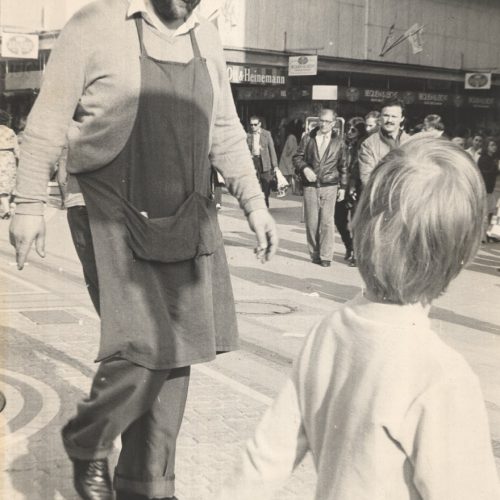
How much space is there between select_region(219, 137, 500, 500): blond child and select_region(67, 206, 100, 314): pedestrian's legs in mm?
1513

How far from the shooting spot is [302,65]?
28.9m

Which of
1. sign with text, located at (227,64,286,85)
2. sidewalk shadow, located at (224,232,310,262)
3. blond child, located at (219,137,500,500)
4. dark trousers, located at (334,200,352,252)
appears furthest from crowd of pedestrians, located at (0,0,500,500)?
sign with text, located at (227,64,286,85)

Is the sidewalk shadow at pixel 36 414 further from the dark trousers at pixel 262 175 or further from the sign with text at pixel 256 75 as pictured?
the sign with text at pixel 256 75

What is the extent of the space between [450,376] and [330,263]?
30.6 ft

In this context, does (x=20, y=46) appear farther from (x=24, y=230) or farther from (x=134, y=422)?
(x=134, y=422)

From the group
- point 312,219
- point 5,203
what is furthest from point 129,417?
point 5,203

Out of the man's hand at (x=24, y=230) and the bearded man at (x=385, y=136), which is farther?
the bearded man at (x=385, y=136)

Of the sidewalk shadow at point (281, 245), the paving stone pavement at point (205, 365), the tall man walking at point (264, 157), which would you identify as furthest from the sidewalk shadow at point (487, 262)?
the tall man walking at point (264, 157)

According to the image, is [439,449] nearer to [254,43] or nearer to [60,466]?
[60,466]

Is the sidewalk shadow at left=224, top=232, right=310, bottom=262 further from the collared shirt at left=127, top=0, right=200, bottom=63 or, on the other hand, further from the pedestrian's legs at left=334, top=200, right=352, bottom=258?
the collared shirt at left=127, top=0, right=200, bottom=63

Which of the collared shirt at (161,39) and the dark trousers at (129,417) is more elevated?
the collared shirt at (161,39)

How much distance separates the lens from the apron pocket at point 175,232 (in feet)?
10.7

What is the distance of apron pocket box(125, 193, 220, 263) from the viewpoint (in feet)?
10.7

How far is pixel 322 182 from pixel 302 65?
1826cm
